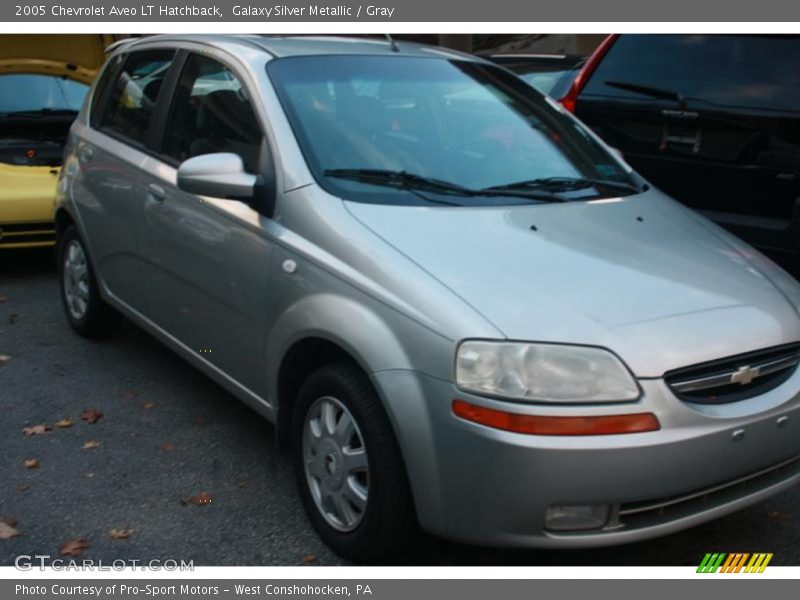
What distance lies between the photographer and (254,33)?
4.84m

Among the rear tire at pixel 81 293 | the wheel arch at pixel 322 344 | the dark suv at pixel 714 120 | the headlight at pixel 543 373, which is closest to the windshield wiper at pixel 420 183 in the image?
the wheel arch at pixel 322 344

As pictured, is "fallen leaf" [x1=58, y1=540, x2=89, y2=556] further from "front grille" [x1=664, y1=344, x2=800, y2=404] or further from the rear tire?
the rear tire

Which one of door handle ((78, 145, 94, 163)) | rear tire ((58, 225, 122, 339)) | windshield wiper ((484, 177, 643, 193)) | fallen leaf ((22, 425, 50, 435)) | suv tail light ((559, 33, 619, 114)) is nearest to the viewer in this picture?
windshield wiper ((484, 177, 643, 193))

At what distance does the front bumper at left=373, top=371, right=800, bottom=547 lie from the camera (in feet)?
9.63

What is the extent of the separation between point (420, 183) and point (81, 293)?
9.22 ft

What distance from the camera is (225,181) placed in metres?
3.81

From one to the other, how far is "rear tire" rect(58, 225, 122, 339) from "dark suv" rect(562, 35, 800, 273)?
298 centimetres

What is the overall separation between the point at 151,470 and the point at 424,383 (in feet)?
5.71

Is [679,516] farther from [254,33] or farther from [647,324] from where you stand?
[254,33]

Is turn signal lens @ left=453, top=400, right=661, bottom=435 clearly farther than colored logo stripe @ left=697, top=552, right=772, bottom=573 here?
No

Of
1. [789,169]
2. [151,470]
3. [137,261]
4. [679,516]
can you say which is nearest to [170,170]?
[137,261]

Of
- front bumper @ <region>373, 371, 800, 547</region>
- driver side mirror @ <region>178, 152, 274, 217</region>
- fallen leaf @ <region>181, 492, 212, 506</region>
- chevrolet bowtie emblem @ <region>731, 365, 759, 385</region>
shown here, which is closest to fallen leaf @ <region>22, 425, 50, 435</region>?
fallen leaf @ <region>181, 492, 212, 506</region>

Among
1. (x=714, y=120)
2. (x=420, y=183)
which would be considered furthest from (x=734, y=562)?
(x=714, y=120)

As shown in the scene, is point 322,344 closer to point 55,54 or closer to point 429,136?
point 429,136
